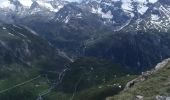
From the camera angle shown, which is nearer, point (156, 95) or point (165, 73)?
point (156, 95)

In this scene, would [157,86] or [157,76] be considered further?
[157,76]

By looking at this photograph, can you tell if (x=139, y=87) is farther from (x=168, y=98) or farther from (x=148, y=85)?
(x=168, y=98)

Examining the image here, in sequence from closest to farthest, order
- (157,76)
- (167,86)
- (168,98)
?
(168,98) < (167,86) < (157,76)

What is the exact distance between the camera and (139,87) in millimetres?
58500

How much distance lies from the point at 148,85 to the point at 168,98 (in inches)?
252

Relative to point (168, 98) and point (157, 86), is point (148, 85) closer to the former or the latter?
point (157, 86)

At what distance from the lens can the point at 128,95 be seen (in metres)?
55.7

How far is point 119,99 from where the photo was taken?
54.5 meters

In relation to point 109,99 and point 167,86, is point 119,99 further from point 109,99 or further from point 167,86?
point 167,86

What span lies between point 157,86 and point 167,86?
3.85ft

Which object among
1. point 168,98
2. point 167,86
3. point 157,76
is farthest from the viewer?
point 157,76

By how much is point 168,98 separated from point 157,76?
12.4m

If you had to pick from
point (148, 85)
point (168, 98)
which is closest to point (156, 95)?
point (168, 98)

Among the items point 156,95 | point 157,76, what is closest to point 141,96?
point 156,95
